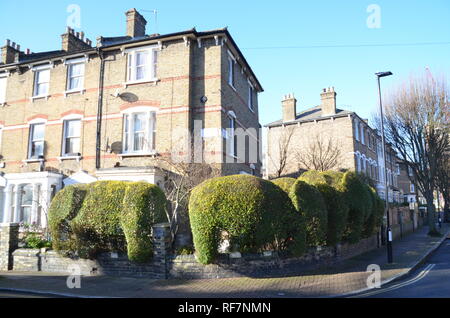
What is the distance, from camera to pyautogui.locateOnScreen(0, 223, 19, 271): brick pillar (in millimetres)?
10656

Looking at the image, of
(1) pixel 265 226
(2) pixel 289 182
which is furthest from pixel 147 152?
(1) pixel 265 226

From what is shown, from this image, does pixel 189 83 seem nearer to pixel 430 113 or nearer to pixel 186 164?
pixel 186 164

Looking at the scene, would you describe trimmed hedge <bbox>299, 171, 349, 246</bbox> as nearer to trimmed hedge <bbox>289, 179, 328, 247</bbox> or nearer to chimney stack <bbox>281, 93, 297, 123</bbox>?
trimmed hedge <bbox>289, 179, 328, 247</bbox>

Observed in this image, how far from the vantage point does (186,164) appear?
13195 millimetres

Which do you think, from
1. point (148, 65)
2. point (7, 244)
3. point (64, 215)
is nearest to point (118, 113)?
point (148, 65)

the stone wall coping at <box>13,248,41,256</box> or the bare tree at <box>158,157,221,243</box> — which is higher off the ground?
the bare tree at <box>158,157,221,243</box>

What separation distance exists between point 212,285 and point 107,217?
3637 mm

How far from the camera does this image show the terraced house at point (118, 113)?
1482cm

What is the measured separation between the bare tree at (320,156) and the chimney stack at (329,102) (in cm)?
249

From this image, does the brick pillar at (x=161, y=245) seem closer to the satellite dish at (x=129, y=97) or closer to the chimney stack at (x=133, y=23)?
the satellite dish at (x=129, y=97)

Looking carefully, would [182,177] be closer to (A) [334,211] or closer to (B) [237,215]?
(B) [237,215]

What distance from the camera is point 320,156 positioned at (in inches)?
943

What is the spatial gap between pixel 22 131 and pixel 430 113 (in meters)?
24.6

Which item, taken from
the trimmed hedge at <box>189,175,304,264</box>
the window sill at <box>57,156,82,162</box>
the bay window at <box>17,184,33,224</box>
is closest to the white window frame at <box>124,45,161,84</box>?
the window sill at <box>57,156,82,162</box>
